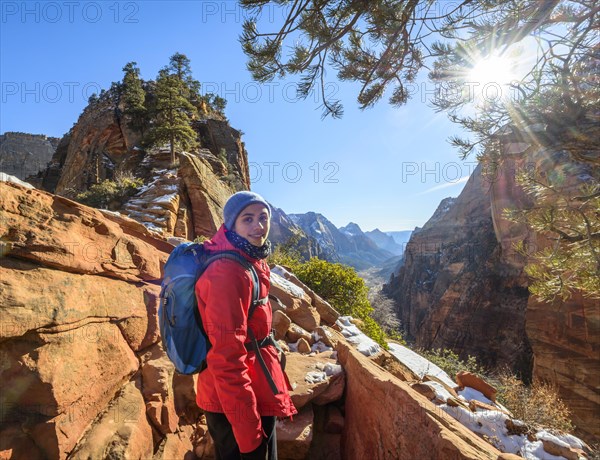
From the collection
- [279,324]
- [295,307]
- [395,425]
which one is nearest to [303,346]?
[279,324]

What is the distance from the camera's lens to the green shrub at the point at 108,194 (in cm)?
1116

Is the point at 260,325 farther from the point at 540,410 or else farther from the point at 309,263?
the point at 309,263

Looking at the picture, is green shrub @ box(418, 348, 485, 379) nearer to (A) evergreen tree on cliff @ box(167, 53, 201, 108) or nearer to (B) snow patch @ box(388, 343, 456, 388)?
(B) snow patch @ box(388, 343, 456, 388)

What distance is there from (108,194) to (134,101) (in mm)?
14579

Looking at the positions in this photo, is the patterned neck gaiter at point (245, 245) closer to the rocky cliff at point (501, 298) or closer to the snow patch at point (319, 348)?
the snow patch at point (319, 348)

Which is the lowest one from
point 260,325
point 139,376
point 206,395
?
point 139,376

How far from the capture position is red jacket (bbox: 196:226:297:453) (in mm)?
1564

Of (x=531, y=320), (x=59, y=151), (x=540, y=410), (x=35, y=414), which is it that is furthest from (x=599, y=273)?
(x=59, y=151)

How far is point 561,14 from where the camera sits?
141 inches

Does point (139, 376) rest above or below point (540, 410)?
above

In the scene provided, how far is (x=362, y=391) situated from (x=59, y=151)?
3679 centimetres

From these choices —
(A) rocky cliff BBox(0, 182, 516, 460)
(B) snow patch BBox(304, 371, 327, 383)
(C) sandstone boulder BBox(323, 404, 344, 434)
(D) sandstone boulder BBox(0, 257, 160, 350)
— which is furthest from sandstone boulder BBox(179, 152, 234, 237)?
(C) sandstone boulder BBox(323, 404, 344, 434)

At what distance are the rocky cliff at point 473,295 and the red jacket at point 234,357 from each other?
2761 centimetres

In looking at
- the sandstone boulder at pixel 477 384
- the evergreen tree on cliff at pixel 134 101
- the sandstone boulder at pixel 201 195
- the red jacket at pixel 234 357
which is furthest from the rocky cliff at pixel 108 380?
the evergreen tree on cliff at pixel 134 101
